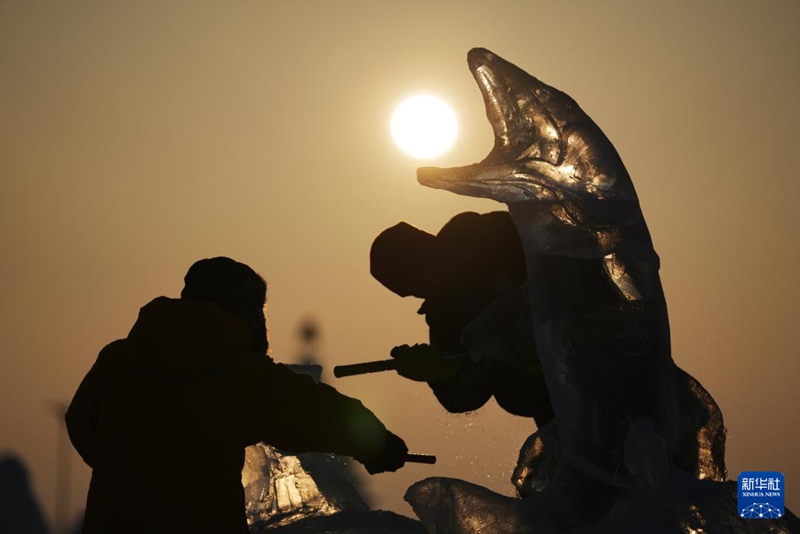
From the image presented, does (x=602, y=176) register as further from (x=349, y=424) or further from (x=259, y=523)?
(x=259, y=523)

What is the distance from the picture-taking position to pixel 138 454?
4254mm

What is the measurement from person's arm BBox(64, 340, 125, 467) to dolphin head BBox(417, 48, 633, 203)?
4.63ft

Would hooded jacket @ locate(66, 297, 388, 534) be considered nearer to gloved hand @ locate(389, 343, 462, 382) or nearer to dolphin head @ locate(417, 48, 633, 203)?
dolphin head @ locate(417, 48, 633, 203)

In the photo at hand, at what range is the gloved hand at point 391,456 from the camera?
4.70 metres

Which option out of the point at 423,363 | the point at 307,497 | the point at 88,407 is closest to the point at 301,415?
the point at 88,407

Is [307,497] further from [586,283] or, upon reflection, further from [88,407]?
[586,283]

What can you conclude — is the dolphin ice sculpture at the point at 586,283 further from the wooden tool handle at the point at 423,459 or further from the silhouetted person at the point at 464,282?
the silhouetted person at the point at 464,282

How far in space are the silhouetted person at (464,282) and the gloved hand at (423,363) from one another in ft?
0.92

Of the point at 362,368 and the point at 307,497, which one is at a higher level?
the point at 362,368

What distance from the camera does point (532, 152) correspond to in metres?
4.73

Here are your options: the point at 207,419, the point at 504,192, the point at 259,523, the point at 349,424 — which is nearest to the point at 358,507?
the point at 259,523

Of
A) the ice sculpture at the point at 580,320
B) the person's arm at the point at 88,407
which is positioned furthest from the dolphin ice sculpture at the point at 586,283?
the person's arm at the point at 88,407

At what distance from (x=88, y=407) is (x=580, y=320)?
1899 mm

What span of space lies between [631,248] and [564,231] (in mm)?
269
